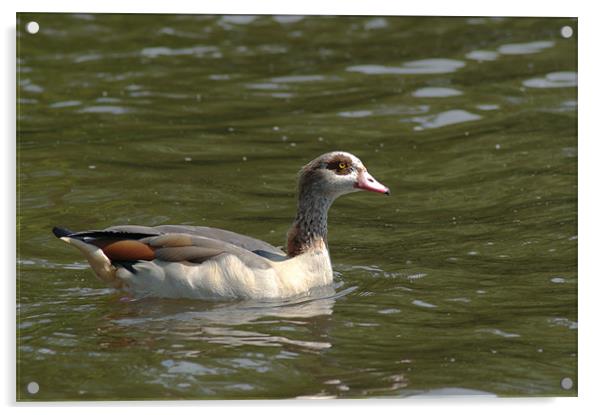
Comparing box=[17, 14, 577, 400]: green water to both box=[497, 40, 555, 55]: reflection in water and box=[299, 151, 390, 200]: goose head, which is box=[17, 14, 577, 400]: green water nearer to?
box=[497, 40, 555, 55]: reflection in water

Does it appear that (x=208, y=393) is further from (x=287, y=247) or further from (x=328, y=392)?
(x=287, y=247)

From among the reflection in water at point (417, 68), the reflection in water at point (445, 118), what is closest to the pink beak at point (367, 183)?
the reflection in water at point (417, 68)

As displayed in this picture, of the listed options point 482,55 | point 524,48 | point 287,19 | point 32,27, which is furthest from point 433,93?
point 32,27

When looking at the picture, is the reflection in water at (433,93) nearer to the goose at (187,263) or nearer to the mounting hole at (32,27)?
the goose at (187,263)

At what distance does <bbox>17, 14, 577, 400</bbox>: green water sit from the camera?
11.6 meters

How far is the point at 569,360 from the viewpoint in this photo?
11.7 m

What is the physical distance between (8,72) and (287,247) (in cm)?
308

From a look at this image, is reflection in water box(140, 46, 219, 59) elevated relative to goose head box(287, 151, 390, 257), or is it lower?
elevated

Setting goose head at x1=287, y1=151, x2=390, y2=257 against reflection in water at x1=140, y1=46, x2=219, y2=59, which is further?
reflection in water at x1=140, y1=46, x2=219, y2=59

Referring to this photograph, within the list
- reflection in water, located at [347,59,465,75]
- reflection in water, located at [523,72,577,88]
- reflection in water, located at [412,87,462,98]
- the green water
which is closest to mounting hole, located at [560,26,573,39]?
the green water

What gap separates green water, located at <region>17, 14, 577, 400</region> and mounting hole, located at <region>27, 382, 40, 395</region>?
0.05 meters

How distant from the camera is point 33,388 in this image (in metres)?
11.3

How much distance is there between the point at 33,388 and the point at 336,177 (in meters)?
3.45

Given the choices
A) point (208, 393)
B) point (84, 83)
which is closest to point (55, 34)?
point (84, 83)
